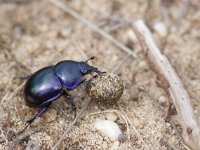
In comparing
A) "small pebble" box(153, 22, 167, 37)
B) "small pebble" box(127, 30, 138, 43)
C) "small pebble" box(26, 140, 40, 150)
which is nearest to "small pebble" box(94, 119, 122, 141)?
"small pebble" box(26, 140, 40, 150)

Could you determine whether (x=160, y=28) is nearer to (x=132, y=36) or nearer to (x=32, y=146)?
(x=132, y=36)

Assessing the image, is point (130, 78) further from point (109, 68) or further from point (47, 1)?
point (47, 1)

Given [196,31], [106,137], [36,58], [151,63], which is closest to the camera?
[106,137]

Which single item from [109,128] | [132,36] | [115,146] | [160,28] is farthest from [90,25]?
[115,146]

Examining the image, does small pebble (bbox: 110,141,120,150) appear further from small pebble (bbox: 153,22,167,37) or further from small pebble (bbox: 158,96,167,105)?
small pebble (bbox: 153,22,167,37)

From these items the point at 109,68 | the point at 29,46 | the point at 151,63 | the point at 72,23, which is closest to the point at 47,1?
the point at 72,23
